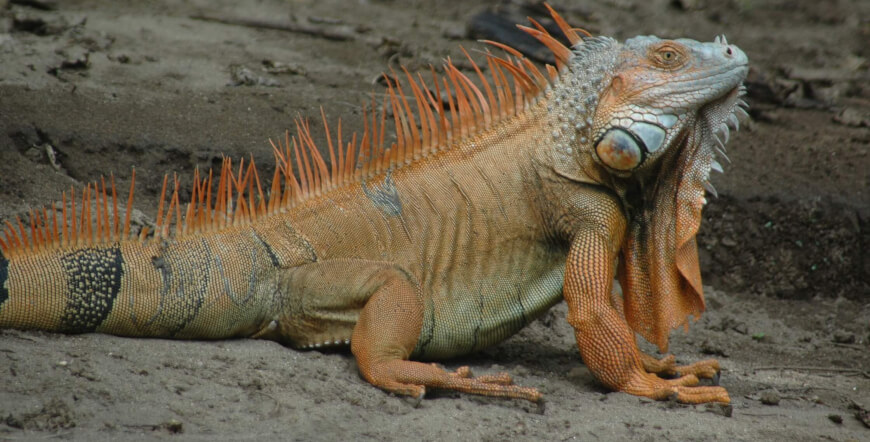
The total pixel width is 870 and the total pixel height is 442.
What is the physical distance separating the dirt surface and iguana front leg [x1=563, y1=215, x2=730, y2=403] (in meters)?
0.14

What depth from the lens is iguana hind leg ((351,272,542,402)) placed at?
184 inches

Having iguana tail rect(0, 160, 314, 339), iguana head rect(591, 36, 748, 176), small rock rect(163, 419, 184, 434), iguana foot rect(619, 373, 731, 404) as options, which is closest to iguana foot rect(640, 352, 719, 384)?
iguana foot rect(619, 373, 731, 404)

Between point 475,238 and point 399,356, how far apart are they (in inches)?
34.8

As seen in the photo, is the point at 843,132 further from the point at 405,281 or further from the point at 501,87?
the point at 405,281

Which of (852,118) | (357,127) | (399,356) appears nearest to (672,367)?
(399,356)

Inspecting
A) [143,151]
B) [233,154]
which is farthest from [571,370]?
[143,151]

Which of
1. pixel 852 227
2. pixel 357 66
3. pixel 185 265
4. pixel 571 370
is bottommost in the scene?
pixel 571 370

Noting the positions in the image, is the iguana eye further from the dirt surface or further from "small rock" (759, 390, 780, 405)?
"small rock" (759, 390, 780, 405)

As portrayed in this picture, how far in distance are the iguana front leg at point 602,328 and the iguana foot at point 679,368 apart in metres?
0.45

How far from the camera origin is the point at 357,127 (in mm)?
7793

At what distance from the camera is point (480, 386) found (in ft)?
15.6

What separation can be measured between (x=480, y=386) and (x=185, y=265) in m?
1.74

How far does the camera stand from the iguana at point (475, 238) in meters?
4.74

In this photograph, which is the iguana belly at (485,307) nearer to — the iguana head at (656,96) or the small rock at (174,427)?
the iguana head at (656,96)
